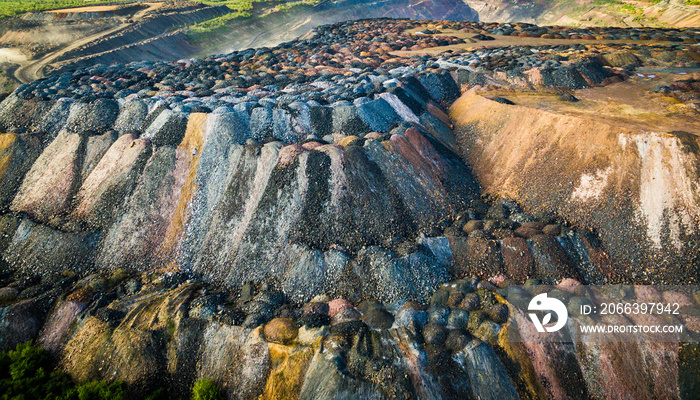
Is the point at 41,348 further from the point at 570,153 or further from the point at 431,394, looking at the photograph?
the point at 570,153

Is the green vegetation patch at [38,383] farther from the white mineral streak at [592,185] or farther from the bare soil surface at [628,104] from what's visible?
the bare soil surface at [628,104]

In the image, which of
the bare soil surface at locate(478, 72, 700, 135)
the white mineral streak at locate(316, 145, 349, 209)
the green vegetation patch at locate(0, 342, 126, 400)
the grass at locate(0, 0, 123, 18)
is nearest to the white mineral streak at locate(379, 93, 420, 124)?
the bare soil surface at locate(478, 72, 700, 135)

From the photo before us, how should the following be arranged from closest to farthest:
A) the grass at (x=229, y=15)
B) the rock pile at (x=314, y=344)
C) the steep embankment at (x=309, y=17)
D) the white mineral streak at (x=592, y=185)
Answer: the rock pile at (x=314, y=344), the white mineral streak at (x=592, y=185), the grass at (x=229, y=15), the steep embankment at (x=309, y=17)

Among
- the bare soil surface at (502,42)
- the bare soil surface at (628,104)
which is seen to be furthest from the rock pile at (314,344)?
the bare soil surface at (502,42)

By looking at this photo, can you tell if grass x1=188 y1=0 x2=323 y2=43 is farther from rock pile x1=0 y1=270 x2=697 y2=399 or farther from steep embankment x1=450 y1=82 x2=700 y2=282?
steep embankment x1=450 y1=82 x2=700 y2=282

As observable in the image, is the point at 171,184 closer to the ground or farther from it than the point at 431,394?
farther from it

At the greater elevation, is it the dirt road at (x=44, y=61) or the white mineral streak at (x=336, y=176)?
the white mineral streak at (x=336, y=176)

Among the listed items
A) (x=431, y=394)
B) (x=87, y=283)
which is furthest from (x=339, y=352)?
(x=87, y=283)
